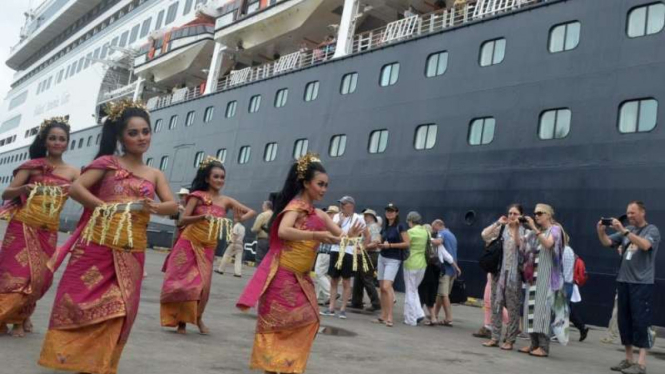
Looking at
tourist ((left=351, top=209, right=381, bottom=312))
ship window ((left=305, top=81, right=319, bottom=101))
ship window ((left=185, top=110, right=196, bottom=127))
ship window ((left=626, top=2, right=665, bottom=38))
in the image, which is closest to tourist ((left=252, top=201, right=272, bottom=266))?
tourist ((left=351, top=209, right=381, bottom=312))

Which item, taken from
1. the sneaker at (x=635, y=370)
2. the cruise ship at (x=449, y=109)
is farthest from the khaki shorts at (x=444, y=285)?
the sneaker at (x=635, y=370)

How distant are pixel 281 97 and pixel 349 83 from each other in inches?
127

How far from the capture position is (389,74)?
1434 centimetres

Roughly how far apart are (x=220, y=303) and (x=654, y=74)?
24.2 ft

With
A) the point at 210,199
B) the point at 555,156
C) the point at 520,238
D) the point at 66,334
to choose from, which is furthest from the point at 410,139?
the point at 66,334

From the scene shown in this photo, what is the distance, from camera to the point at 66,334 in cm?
331

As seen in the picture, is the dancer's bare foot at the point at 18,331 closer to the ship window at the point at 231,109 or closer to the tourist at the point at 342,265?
the tourist at the point at 342,265

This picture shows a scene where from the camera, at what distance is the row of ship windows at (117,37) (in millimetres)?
29391

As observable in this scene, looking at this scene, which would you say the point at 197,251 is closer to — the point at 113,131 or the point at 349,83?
the point at 113,131

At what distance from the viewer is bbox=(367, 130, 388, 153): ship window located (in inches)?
545

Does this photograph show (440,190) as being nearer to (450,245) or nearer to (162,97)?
(450,245)

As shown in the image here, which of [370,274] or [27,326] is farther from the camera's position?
[370,274]

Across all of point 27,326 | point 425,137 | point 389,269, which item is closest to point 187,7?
point 425,137

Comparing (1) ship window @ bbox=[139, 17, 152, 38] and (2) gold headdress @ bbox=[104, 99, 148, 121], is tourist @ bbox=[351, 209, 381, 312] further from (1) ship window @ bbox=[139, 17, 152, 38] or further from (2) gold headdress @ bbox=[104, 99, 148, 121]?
(1) ship window @ bbox=[139, 17, 152, 38]
